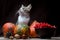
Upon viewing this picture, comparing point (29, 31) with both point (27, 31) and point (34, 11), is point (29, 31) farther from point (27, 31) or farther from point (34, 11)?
point (34, 11)

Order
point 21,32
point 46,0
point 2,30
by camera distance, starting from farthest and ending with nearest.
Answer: point 46,0
point 2,30
point 21,32

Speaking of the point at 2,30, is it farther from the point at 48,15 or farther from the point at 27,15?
the point at 48,15

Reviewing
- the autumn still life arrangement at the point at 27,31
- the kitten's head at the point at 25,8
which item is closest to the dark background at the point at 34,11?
the kitten's head at the point at 25,8

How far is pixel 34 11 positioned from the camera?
120 centimetres

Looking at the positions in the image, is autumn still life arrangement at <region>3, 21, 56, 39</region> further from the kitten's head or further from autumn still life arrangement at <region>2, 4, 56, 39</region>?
the kitten's head

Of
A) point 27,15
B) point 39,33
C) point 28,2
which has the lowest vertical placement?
point 39,33

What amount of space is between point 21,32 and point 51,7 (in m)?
0.34

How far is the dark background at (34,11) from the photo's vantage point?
1.18m

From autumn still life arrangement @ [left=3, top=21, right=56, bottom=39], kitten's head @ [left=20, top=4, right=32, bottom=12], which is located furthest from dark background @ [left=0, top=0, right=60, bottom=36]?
autumn still life arrangement @ [left=3, top=21, right=56, bottom=39]

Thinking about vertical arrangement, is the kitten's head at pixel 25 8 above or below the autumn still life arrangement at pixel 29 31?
above

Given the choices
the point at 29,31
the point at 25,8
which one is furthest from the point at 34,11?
the point at 29,31

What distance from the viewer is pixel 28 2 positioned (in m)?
1.20

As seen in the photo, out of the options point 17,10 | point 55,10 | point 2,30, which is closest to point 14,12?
point 17,10

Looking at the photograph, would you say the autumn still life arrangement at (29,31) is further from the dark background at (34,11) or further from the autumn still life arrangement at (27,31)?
the dark background at (34,11)
